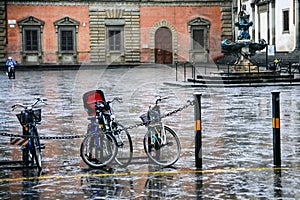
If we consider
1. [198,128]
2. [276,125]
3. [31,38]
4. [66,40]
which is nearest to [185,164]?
[198,128]

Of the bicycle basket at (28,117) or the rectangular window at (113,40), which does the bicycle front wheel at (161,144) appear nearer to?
the bicycle basket at (28,117)

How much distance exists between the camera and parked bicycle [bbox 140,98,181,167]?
32.7 ft

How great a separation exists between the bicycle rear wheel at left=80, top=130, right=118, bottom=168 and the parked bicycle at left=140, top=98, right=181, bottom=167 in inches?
→ 21.1

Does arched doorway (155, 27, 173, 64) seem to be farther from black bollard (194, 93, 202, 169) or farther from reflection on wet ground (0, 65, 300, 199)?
black bollard (194, 93, 202, 169)

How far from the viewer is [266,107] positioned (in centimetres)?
1916

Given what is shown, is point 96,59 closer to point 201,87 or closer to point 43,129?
point 201,87

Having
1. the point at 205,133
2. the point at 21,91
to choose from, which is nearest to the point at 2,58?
the point at 21,91

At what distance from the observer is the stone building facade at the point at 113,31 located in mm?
50562

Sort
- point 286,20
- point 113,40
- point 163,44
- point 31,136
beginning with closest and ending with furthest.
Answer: point 31,136 < point 286,20 < point 113,40 < point 163,44

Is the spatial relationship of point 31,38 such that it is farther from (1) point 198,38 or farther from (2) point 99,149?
(2) point 99,149

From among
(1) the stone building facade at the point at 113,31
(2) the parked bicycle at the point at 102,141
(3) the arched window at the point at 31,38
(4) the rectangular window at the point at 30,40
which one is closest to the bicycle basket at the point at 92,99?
(2) the parked bicycle at the point at 102,141

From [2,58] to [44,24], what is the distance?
3.97 meters

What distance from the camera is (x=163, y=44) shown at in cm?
5369

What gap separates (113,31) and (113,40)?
38.9 inches
